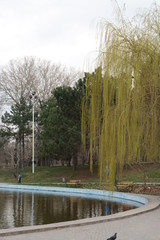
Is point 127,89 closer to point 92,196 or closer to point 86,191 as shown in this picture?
point 92,196

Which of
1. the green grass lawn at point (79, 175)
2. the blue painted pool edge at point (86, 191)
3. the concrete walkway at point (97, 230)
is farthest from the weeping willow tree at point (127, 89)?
the green grass lawn at point (79, 175)

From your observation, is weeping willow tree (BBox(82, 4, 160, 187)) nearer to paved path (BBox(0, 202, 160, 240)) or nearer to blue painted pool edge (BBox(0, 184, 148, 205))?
paved path (BBox(0, 202, 160, 240))

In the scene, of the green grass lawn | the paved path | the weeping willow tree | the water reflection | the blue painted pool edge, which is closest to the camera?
the paved path

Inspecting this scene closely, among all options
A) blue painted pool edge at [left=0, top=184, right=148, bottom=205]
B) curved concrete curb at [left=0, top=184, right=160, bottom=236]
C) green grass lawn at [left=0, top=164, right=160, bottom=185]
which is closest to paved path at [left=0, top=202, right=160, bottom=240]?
curved concrete curb at [left=0, top=184, right=160, bottom=236]

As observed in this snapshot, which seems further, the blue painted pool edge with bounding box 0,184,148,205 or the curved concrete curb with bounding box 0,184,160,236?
the blue painted pool edge with bounding box 0,184,148,205

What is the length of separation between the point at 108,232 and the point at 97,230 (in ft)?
1.25

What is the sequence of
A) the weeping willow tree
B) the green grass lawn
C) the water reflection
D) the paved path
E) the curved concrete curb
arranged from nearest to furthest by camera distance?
the paved path, the curved concrete curb, the weeping willow tree, the water reflection, the green grass lawn

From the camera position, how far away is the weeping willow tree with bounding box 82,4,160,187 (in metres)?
10.2

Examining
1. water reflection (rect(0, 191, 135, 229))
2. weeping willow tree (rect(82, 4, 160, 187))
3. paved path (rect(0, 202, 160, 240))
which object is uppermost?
weeping willow tree (rect(82, 4, 160, 187))

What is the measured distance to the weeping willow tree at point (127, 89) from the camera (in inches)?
403

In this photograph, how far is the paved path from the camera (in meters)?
8.38

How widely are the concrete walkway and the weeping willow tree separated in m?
1.32

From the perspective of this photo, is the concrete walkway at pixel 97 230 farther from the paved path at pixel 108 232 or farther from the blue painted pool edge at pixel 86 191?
the blue painted pool edge at pixel 86 191

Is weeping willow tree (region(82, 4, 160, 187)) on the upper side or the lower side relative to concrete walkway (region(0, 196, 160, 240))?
upper
